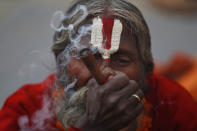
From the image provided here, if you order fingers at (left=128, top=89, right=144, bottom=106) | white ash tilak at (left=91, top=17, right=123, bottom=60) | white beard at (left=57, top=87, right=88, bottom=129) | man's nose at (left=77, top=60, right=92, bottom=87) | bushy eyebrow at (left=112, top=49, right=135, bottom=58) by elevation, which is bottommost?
white beard at (left=57, top=87, right=88, bottom=129)

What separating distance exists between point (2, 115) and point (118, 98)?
3.58 ft

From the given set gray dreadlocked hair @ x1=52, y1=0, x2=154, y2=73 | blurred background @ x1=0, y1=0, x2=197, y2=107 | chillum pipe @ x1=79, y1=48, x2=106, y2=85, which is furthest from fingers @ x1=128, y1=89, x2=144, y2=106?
blurred background @ x1=0, y1=0, x2=197, y2=107

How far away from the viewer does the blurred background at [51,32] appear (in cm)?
367

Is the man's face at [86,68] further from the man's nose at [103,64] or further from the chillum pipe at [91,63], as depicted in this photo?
the chillum pipe at [91,63]

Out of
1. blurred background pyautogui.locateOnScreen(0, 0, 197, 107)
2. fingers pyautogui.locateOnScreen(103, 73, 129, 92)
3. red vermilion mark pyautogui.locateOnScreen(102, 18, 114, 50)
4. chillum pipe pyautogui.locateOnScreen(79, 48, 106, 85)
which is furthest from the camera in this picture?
blurred background pyautogui.locateOnScreen(0, 0, 197, 107)

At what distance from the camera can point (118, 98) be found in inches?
59.5

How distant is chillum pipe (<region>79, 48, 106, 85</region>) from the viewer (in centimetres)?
139

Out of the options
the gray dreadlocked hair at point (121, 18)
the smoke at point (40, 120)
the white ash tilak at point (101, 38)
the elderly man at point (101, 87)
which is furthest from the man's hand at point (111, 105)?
the smoke at point (40, 120)

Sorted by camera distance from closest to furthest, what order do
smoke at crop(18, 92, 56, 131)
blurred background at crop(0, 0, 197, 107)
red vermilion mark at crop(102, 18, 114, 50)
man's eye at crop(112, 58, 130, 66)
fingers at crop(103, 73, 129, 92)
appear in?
fingers at crop(103, 73, 129, 92), red vermilion mark at crop(102, 18, 114, 50), man's eye at crop(112, 58, 130, 66), smoke at crop(18, 92, 56, 131), blurred background at crop(0, 0, 197, 107)

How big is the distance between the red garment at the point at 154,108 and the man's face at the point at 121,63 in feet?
1.40

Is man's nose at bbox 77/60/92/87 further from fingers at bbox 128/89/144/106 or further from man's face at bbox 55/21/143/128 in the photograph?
fingers at bbox 128/89/144/106

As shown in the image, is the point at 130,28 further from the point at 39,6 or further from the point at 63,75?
the point at 39,6

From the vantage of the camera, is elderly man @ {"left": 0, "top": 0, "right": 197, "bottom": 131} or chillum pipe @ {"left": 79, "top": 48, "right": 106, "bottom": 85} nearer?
chillum pipe @ {"left": 79, "top": 48, "right": 106, "bottom": 85}

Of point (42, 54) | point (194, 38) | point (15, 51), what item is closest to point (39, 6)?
point (15, 51)
